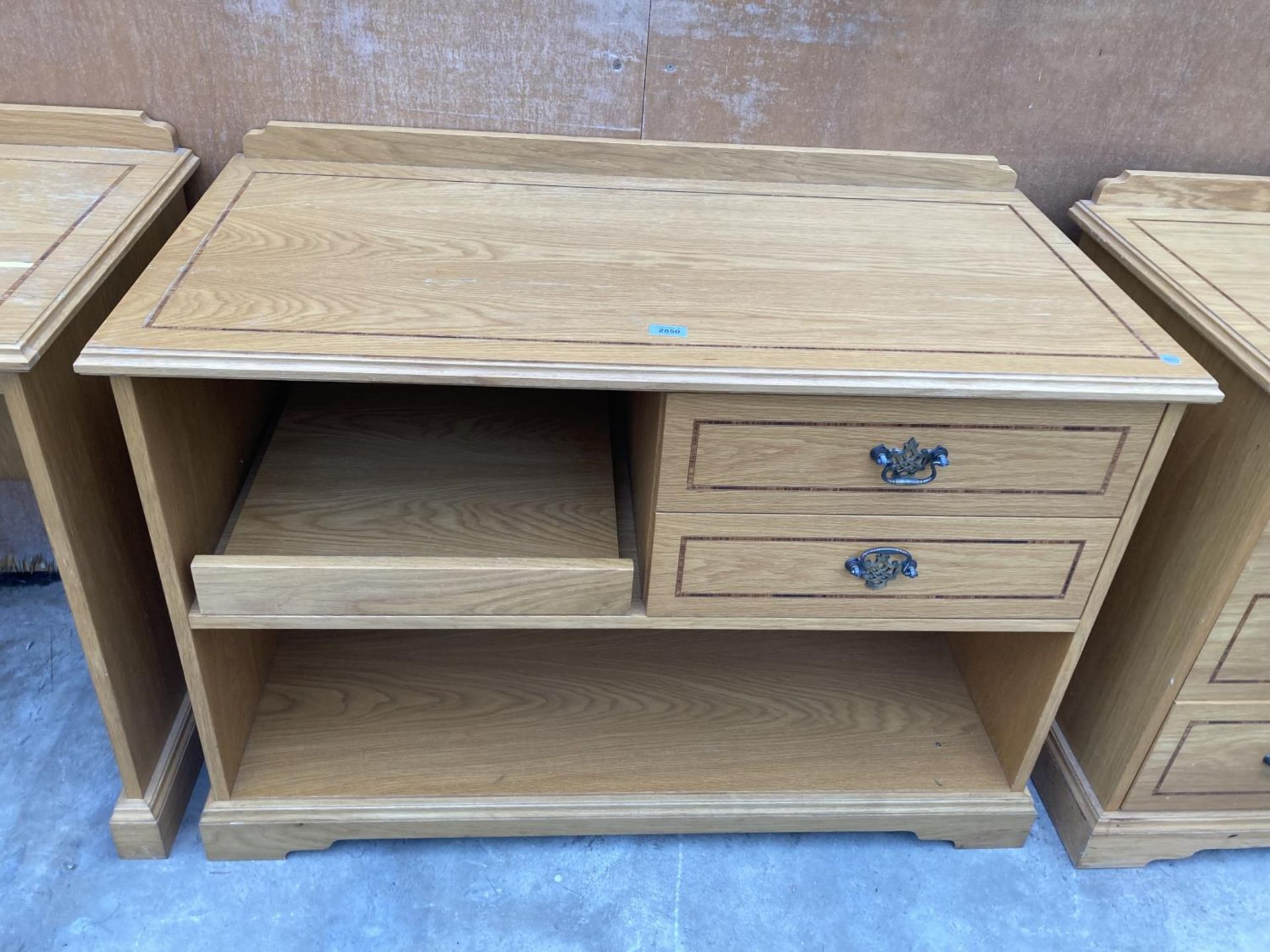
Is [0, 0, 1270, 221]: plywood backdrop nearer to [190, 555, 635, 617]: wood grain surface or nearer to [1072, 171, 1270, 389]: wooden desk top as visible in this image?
[1072, 171, 1270, 389]: wooden desk top

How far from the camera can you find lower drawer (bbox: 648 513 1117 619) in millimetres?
1021

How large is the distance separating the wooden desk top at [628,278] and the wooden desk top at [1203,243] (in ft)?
0.32

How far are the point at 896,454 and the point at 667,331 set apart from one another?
0.85 ft

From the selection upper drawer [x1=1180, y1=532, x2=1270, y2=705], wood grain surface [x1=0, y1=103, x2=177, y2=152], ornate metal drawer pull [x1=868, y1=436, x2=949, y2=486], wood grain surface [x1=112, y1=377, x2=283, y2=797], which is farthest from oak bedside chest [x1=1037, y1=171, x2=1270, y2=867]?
wood grain surface [x1=0, y1=103, x2=177, y2=152]

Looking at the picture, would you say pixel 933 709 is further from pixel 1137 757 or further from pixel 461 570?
pixel 461 570

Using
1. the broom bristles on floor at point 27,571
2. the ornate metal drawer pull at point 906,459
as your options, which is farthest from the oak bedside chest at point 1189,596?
the broom bristles on floor at point 27,571

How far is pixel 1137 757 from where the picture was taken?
Result: 1221 millimetres

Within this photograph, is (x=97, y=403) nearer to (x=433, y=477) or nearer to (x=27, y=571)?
(x=433, y=477)

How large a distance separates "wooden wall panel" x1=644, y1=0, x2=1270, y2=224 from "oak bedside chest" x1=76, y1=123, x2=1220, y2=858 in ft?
0.22

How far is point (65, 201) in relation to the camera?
3.68ft

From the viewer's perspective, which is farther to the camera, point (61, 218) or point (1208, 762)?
point (1208, 762)

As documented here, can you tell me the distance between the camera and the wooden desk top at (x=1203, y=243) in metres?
1.06

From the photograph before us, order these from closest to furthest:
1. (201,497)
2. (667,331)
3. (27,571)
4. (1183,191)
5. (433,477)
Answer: (667,331), (201,497), (433,477), (1183,191), (27,571)

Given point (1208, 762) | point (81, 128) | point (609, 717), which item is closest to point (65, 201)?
point (81, 128)
